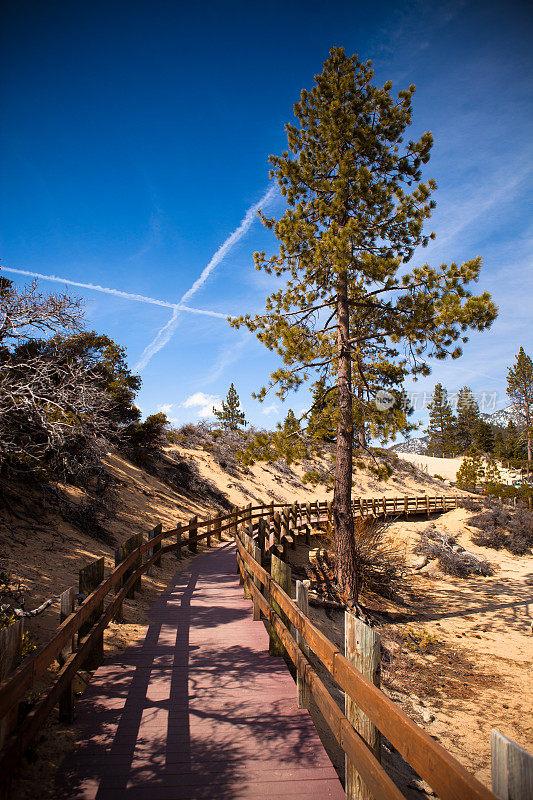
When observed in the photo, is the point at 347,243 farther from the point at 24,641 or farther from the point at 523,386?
the point at 523,386

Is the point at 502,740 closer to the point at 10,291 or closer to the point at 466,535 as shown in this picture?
the point at 10,291

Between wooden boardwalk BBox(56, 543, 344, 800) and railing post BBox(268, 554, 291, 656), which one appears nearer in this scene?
wooden boardwalk BBox(56, 543, 344, 800)

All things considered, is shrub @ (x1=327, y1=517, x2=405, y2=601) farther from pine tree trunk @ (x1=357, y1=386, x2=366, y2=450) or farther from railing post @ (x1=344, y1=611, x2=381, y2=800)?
A: railing post @ (x1=344, y1=611, x2=381, y2=800)

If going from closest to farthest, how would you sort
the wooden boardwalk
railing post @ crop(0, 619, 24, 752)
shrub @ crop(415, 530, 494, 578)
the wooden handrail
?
the wooden handrail, railing post @ crop(0, 619, 24, 752), the wooden boardwalk, shrub @ crop(415, 530, 494, 578)

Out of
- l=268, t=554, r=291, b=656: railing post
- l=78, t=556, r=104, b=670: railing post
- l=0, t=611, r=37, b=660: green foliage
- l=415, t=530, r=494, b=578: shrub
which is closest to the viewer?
l=0, t=611, r=37, b=660: green foliage

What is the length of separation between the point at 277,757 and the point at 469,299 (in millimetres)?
8588

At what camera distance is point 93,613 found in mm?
5016

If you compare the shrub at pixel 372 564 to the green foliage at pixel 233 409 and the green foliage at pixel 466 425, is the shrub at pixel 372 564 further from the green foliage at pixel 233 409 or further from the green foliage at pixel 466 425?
the green foliage at pixel 466 425

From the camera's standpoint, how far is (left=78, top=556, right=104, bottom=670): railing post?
489 centimetres

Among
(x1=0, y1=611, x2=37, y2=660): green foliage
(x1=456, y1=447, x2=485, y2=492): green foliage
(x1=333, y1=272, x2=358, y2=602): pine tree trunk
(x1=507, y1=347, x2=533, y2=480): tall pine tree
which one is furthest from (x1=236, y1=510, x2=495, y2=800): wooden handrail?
(x1=507, y1=347, x2=533, y2=480): tall pine tree

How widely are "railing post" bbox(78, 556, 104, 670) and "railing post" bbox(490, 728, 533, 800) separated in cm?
443

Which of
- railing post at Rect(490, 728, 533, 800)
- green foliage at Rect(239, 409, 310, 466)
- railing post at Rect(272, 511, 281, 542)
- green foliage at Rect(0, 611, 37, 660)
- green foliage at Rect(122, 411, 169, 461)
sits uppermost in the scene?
green foliage at Rect(122, 411, 169, 461)

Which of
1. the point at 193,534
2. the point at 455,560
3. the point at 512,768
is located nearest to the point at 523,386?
the point at 455,560

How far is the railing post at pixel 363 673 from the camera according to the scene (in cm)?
264
